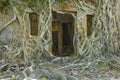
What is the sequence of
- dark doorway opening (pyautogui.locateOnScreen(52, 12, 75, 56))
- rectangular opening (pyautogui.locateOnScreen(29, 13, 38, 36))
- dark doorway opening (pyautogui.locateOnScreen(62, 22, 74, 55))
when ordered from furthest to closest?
dark doorway opening (pyautogui.locateOnScreen(62, 22, 74, 55)), dark doorway opening (pyautogui.locateOnScreen(52, 12, 75, 56)), rectangular opening (pyautogui.locateOnScreen(29, 13, 38, 36))

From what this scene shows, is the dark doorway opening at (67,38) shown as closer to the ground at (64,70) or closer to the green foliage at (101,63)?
the ground at (64,70)

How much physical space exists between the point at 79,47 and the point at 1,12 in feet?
6.66

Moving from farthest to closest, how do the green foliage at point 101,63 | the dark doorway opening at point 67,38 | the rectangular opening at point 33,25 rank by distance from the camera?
the dark doorway opening at point 67,38 → the rectangular opening at point 33,25 → the green foliage at point 101,63

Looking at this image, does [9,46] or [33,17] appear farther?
[33,17]

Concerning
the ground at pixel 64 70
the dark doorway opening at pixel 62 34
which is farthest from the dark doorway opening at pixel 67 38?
the ground at pixel 64 70

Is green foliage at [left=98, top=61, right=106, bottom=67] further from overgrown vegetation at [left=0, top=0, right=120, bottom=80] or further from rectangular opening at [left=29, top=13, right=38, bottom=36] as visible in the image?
rectangular opening at [left=29, top=13, right=38, bottom=36]

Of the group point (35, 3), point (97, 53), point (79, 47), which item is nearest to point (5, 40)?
point (35, 3)

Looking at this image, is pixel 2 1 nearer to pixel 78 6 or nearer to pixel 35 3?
pixel 35 3

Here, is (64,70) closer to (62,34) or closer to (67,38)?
(62,34)

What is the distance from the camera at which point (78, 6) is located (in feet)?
24.1

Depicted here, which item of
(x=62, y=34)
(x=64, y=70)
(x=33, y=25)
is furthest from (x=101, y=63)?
(x=62, y=34)

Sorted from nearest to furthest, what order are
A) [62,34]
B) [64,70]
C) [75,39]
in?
[64,70]
[75,39]
[62,34]

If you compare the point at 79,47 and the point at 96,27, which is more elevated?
the point at 96,27

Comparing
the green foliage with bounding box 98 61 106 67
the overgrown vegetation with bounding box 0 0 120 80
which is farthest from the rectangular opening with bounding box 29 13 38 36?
the green foliage with bounding box 98 61 106 67
